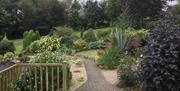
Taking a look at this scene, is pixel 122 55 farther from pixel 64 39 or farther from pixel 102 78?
pixel 64 39

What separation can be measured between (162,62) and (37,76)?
10.2 feet

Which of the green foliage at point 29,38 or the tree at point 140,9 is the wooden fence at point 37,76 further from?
the tree at point 140,9

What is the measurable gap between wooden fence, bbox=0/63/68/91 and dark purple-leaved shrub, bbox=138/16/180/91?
1.99 meters

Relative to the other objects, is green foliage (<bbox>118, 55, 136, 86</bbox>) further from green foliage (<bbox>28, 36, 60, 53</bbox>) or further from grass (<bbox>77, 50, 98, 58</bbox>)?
green foliage (<bbox>28, 36, 60, 53</bbox>)

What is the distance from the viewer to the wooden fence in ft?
27.7

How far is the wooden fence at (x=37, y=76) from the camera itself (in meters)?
8.45

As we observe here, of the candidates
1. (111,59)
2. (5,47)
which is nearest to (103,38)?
(5,47)

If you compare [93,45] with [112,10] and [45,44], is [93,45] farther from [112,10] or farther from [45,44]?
[112,10]

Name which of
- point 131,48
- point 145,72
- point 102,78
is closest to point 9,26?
point 131,48

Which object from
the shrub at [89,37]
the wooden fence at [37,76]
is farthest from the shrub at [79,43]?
the wooden fence at [37,76]

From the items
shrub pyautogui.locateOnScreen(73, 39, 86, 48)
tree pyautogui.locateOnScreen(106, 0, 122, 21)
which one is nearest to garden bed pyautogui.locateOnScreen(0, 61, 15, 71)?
shrub pyautogui.locateOnScreen(73, 39, 86, 48)

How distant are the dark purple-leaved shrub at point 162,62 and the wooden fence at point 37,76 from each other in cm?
199

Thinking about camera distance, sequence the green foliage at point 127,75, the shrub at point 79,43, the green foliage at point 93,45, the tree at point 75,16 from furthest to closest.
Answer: the tree at point 75,16 < the shrub at point 79,43 < the green foliage at point 93,45 < the green foliage at point 127,75

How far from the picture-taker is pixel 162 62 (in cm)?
733
